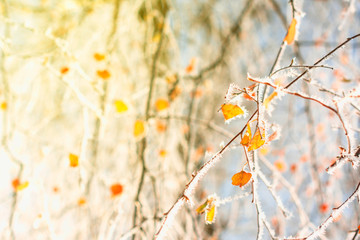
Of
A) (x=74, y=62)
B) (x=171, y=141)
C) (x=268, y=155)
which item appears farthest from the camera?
(x=268, y=155)

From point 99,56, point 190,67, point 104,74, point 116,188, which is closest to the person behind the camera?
point 116,188

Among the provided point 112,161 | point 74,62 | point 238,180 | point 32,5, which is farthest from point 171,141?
point 32,5

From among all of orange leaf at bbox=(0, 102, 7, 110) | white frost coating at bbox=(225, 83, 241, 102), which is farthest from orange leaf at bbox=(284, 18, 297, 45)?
orange leaf at bbox=(0, 102, 7, 110)

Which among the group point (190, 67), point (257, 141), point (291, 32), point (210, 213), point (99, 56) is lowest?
point (210, 213)

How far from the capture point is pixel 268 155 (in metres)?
2.27

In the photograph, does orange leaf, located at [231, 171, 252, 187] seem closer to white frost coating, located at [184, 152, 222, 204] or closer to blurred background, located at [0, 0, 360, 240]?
white frost coating, located at [184, 152, 222, 204]

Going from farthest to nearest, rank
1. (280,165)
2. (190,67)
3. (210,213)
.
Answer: (280,165), (190,67), (210,213)

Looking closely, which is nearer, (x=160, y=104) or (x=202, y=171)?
(x=202, y=171)

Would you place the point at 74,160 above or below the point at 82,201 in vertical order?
above

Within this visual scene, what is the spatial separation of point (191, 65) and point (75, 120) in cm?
98

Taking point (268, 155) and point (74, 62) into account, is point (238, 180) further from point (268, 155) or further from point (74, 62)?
point (268, 155)

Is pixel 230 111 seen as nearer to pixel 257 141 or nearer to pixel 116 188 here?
pixel 257 141

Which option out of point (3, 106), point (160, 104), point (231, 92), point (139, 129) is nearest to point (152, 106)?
point (160, 104)

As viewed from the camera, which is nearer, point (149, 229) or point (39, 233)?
point (149, 229)
